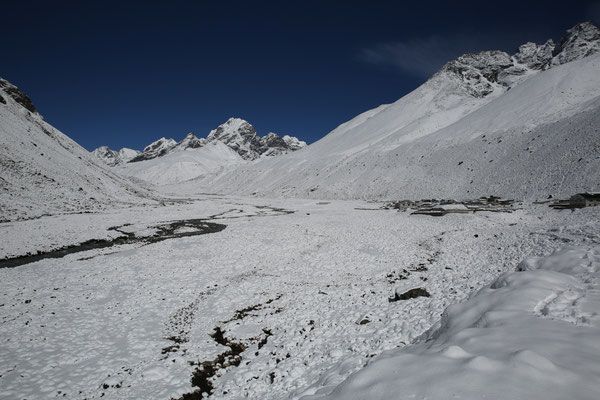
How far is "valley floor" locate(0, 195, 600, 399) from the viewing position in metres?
8.61

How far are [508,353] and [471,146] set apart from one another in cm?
6767

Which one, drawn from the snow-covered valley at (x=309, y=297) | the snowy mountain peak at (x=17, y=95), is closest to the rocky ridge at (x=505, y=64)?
the snow-covered valley at (x=309, y=297)

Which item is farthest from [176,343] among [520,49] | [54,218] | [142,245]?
[520,49]

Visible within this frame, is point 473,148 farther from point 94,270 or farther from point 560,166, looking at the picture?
point 94,270

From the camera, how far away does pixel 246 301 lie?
47.5 feet

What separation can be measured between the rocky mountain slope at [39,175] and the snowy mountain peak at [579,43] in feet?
631

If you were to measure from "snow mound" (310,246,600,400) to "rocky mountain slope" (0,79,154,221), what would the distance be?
4611cm

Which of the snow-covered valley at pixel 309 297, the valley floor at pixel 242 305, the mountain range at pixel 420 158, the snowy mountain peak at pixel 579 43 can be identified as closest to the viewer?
the snow-covered valley at pixel 309 297

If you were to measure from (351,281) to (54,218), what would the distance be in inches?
1557

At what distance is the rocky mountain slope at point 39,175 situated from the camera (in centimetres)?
3859

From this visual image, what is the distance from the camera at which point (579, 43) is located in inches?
5113

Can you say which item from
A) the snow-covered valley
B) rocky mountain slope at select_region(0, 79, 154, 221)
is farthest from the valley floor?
rocky mountain slope at select_region(0, 79, 154, 221)

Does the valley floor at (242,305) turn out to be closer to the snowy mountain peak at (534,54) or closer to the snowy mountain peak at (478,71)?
the snowy mountain peak at (478,71)

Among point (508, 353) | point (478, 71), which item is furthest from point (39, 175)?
point (478, 71)
